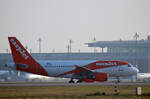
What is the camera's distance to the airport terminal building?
139 m

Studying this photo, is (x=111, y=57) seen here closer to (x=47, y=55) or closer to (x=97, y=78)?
(x=47, y=55)

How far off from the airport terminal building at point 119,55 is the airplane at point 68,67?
207ft

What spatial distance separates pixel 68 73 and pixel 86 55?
7007 centimetres

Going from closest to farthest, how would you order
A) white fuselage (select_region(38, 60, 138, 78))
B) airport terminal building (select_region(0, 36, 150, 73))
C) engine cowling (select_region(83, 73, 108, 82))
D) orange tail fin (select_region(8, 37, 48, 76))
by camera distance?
1. engine cowling (select_region(83, 73, 108, 82))
2. orange tail fin (select_region(8, 37, 48, 76))
3. white fuselage (select_region(38, 60, 138, 78))
4. airport terminal building (select_region(0, 36, 150, 73))

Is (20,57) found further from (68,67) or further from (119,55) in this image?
(119,55)

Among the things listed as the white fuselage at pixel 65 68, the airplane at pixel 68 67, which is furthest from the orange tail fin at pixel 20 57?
the white fuselage at pixel 65 68

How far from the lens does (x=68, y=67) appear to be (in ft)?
232

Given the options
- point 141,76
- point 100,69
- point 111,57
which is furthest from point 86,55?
point 100,69

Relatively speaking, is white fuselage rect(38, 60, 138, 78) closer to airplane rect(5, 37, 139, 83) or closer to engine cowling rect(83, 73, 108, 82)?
airplane rect(5, 37, 139, 83)

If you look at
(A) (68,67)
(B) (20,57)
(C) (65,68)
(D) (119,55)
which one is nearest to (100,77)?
(A) (68,67)

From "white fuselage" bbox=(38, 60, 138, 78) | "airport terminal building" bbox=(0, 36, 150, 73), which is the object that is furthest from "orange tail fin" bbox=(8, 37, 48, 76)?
"airport terminal building" bbox=(0, 36, 150, 73)

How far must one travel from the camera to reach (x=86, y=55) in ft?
461

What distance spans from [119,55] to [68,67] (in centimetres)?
7259

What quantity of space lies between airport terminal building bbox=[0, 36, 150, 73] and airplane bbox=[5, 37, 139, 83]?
63.1m
